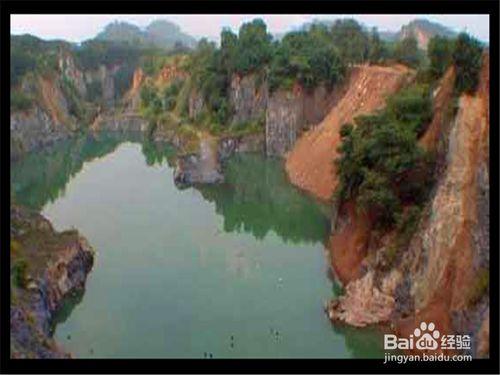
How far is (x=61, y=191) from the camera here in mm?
42812

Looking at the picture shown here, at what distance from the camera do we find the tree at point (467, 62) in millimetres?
24047

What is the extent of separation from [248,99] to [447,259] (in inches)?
1284

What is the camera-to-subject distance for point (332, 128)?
4359 centimetres

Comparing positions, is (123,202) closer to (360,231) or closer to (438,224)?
(360,231)

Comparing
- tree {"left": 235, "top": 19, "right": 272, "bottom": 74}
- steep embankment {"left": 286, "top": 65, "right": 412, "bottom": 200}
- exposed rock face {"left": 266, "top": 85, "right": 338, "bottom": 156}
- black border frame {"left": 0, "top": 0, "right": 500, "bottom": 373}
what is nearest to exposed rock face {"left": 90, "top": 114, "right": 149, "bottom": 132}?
tree {"left": 235, "top": 19, "right": 272, "bottom": 74}

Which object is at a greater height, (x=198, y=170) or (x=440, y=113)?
(x=440, y=113)

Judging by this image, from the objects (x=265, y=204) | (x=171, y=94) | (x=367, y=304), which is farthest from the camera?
(x=171, y=94)

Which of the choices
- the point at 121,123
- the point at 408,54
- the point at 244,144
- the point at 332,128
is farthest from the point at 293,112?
the point at 121,123

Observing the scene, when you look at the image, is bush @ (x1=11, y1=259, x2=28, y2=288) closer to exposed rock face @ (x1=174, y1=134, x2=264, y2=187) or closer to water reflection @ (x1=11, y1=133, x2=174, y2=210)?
water reflection @ (x1=11, y1=133, x2=174, y2=210)

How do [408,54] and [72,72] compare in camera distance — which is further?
[72,72]

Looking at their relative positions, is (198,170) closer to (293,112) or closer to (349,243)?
(293,112)

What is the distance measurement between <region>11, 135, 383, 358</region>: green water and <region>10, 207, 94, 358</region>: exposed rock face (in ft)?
1.81

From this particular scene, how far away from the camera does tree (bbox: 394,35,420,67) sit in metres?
48.2


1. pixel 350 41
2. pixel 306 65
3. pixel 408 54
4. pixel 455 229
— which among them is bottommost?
pixel 455 229
